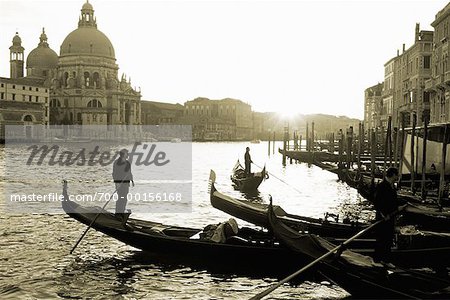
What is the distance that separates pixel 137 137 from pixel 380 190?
102 meters

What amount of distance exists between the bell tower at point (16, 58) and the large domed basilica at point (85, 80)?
654mm

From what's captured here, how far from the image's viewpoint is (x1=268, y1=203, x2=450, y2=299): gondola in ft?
23.2

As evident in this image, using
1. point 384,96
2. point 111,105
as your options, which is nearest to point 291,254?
point 384,96

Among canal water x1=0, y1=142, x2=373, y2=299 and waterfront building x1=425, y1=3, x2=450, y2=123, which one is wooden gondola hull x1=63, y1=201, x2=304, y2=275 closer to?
canal water x1=0, y1=142, x2=373, y2=299

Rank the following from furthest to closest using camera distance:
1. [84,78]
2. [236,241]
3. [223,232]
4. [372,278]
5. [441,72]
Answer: [84,78]
[441,72]
[223,232]
[236,241]
[372,278]

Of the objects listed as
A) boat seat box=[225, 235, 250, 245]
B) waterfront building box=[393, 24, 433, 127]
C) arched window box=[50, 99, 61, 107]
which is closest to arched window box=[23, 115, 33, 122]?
arched window box=[50, 99, 61, 107]

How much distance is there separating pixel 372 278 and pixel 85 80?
10329cm

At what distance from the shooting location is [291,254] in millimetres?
9758

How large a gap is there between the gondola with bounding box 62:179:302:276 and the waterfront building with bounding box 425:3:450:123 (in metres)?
23.6

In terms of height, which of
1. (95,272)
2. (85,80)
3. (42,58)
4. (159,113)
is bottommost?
(95,272)

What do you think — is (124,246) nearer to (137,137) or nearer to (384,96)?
(384,96)

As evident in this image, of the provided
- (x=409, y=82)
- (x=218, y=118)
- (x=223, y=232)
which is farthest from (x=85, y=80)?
(x=223, y=232)

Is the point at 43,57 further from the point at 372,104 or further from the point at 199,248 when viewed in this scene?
the point at 199,248

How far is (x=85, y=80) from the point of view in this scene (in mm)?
105375
